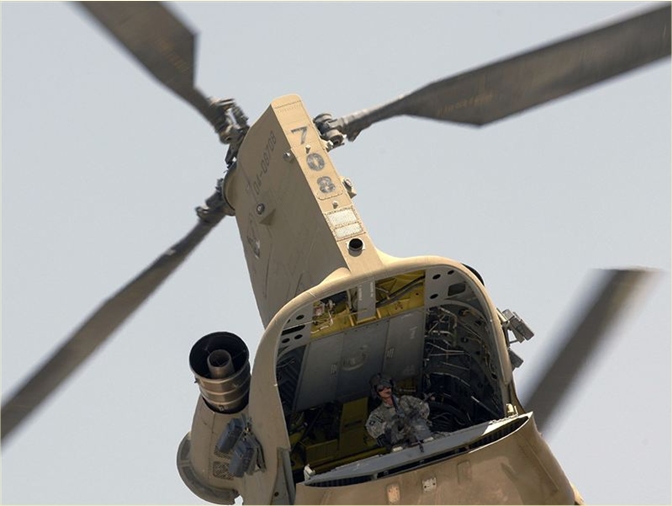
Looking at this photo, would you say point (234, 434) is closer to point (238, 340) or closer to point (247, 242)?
point (238, 340)

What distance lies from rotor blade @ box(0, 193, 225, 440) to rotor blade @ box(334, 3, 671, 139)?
13.0ft

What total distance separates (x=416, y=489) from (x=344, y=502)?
112 centimetres

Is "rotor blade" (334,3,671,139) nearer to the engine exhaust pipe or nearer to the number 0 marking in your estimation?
the number 0 marking

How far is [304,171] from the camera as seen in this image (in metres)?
22.9

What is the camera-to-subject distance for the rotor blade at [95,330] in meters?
22.9

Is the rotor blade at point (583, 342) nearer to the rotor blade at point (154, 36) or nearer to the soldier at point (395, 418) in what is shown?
the soldier at point (395, 418)

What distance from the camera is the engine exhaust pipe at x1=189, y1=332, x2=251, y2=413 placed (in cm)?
2295

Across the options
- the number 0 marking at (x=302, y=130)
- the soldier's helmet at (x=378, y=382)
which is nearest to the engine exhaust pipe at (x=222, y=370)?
the soldier's helmet at (x=378, y=382)

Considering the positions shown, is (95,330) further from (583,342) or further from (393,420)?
(583,342)

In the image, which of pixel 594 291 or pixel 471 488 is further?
pixel 594 291

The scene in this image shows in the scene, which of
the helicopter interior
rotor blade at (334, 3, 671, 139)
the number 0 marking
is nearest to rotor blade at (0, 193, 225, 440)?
the number 0 marking

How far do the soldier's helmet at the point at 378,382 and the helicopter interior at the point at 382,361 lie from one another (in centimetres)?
37

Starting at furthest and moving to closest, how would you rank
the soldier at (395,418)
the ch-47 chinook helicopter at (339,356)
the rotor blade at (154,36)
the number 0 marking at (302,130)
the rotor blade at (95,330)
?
1. the number 0 marking at (302,130)
2. the rotor blade at (154,36)
3. the rotor blade at (95,330)
4. the soldier at (395,418)
5. the ch-47 chinook helicopter at (339,356)

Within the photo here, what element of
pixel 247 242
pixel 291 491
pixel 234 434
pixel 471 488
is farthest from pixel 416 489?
pixel 247 242
